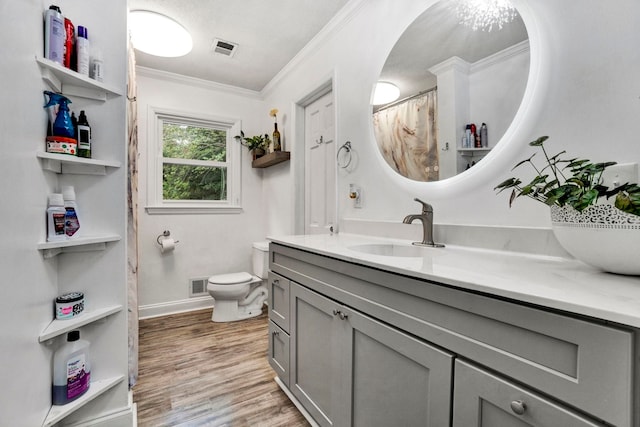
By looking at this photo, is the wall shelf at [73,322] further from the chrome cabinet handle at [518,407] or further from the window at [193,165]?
the window at [193,165]

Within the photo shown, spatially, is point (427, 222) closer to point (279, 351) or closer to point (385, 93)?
point (385, 93)

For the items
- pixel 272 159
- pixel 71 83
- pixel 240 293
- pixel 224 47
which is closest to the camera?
pixel 71 83

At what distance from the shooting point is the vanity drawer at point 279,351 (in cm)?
155

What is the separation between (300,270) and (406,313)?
68cm

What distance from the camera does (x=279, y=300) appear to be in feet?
5.39

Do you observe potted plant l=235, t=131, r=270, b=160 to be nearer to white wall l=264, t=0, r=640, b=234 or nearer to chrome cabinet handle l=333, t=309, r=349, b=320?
white wall l=264, t=0, r=640, b=234

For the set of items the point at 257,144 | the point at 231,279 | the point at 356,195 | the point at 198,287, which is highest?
the point at 257,144

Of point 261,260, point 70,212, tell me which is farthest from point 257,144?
point 70,212

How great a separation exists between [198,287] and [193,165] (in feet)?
4.39

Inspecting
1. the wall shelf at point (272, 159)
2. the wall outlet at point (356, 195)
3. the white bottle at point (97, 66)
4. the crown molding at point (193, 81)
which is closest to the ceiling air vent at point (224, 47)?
the crown molding at point (193, 81)

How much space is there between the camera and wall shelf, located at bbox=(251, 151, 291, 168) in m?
2.73

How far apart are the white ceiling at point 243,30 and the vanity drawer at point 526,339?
1.97 meters

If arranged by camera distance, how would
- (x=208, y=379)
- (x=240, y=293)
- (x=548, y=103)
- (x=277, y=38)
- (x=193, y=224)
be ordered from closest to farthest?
(x=548, y=103)
(x=208, y=379)
(x=277, y=38)
(x=240, y=293)
(x=193, y=224)

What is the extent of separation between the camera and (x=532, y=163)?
1042 mm
